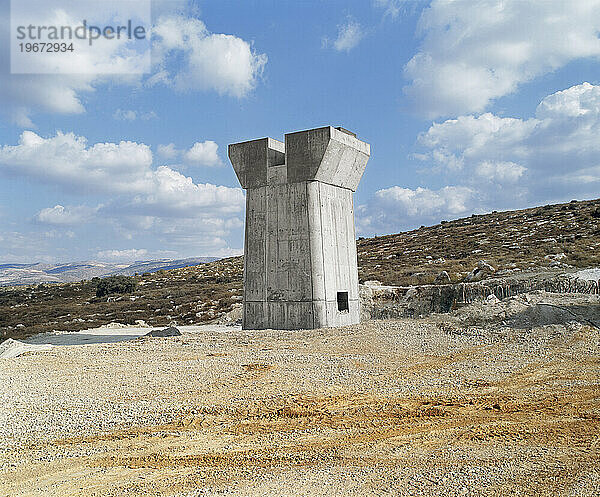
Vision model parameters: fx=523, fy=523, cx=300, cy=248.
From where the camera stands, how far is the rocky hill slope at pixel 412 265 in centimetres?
2936

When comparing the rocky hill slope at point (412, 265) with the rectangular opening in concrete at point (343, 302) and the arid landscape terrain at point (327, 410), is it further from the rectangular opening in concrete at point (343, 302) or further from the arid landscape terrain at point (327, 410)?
the arid landscape terrain at point (327, 410)

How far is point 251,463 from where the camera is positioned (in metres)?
5.62

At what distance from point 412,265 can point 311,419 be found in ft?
107

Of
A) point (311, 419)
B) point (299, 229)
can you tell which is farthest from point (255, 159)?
point (311, 419)

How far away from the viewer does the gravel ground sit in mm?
5113

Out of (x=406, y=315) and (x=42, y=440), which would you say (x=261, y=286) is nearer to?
(x=406, y=315)

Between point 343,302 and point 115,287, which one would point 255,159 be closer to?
point 343,302

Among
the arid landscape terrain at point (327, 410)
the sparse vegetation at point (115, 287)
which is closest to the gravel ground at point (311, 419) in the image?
the arid landscape terrain at point (327, 410)

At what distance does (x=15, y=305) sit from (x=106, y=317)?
64.4 feet

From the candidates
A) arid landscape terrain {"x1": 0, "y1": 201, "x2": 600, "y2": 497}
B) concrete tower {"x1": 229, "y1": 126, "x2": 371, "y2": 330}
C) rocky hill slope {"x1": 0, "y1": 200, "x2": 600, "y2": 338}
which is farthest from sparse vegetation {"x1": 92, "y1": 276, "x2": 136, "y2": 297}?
arid landscape terrain {"x1": 0, "y1": 201, "x2": 600, "y2": 497}

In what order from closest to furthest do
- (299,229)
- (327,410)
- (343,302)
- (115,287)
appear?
(327,410) < (299,229) < (343,302) < (115,287)

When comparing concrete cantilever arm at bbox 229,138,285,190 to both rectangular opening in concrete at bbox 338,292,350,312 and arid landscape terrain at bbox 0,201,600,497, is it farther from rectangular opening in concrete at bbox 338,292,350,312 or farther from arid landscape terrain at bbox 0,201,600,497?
arid landscape terrain at bbox 0,201,600,497

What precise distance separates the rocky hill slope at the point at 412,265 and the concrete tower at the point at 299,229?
32.1 ft

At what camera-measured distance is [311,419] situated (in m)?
7.21
